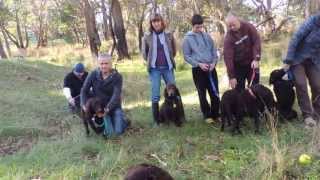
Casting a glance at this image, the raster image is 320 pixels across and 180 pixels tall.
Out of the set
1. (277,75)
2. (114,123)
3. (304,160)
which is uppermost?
(277,75)

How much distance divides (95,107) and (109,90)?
1.32ft

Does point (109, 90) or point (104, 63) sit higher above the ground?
point (104, 63)

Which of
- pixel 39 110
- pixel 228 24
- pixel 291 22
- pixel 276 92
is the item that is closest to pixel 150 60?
pixel 228 24

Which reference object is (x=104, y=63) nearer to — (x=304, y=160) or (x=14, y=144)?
(x=14, y=144)

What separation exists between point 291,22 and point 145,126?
1879 centimetres

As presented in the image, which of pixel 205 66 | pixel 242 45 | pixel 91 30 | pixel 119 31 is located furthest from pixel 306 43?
pixel 91 30

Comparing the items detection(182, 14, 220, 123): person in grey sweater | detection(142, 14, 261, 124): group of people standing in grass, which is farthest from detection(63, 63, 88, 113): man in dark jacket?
detection(182, 14, 220, 123): person in grey sweater

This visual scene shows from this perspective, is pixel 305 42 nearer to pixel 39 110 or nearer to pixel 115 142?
pixel 115 142

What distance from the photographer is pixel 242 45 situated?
26.7 ft

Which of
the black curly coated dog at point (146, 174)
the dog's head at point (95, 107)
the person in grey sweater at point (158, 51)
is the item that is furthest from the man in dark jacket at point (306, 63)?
the black curly coated dog at point (146, 174)

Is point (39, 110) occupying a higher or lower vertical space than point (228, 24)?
lower

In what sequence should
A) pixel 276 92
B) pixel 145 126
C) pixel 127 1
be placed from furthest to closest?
pixel 127 1 → pixel 145 126 → pixel 276 92

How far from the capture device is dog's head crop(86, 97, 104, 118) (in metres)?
8.23

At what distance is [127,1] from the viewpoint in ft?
110
